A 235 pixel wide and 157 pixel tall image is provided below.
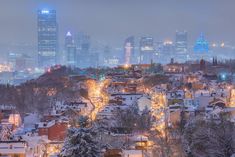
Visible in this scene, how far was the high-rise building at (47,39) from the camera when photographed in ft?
590

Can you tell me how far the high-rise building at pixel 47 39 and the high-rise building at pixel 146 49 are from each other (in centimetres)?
2690

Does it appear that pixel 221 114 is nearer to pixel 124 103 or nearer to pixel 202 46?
pixel 124 103

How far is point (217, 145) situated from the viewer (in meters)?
20.9

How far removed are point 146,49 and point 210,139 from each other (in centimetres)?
15089

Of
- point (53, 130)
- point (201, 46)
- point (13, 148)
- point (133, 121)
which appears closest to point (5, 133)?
point (53, 130)

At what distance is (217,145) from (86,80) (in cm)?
4700

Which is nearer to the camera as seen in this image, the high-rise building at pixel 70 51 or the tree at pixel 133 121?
the tree at pixel 133 121

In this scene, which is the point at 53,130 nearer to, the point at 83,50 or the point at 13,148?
the point at 13,148

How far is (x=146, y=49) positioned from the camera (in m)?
172

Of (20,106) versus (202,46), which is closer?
(20,106)

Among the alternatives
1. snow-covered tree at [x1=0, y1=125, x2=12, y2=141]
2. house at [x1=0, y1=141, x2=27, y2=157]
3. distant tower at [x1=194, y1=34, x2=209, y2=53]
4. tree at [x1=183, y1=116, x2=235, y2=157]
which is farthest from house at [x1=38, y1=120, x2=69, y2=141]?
distant tower at [x1=194, y1=34, x2=209, y2=53]

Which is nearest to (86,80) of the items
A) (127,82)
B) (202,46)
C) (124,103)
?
(127,82)

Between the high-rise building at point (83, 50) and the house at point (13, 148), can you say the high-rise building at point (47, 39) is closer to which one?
the high-rise building at point (83, 50)

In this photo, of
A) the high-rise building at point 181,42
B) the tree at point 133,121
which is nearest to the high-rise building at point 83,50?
the high-rise building at point 181,42
